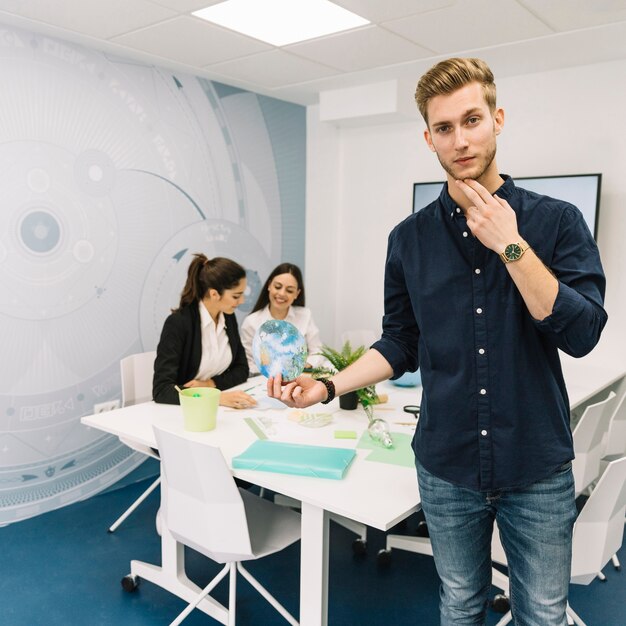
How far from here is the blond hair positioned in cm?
129

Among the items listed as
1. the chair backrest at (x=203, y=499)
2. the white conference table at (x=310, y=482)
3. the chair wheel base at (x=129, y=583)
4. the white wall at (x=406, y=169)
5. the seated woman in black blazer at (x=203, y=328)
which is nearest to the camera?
the white conference table at (x=310, y=482)

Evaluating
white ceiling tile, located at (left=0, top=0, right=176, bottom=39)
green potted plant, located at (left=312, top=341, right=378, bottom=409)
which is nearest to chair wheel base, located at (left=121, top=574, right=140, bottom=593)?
green potted plant, located at (left=312, top=341, right=378, bottom=409)

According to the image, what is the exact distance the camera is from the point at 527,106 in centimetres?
395

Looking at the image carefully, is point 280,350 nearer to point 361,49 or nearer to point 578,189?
point 361,49

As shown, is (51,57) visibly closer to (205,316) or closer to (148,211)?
(148,211)

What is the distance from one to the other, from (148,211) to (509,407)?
291 centimetres

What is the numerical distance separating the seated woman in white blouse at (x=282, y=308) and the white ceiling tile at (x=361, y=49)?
1242mm

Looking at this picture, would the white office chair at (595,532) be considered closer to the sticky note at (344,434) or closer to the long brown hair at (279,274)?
the sticky note at (344,434)

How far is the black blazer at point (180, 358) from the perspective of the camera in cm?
277

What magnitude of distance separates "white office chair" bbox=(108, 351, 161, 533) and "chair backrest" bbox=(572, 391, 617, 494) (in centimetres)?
197

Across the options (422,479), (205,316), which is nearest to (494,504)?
(422,479)

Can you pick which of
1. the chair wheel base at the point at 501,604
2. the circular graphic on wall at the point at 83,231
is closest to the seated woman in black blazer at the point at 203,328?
the circular graphic on wall at the point at 83,231

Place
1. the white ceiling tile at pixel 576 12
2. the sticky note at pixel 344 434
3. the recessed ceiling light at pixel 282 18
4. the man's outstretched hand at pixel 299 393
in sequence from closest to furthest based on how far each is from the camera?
the man's outstretched hand at pixel 299 393
the sticky note at pixel 344 434
the white ceiling tile at pixel 576 12
the recessed ceiling light at pixel 282 18

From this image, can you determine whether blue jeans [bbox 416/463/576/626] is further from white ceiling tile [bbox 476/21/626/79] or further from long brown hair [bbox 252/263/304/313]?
white ceiling tile [bbox 476/21/626/79]
